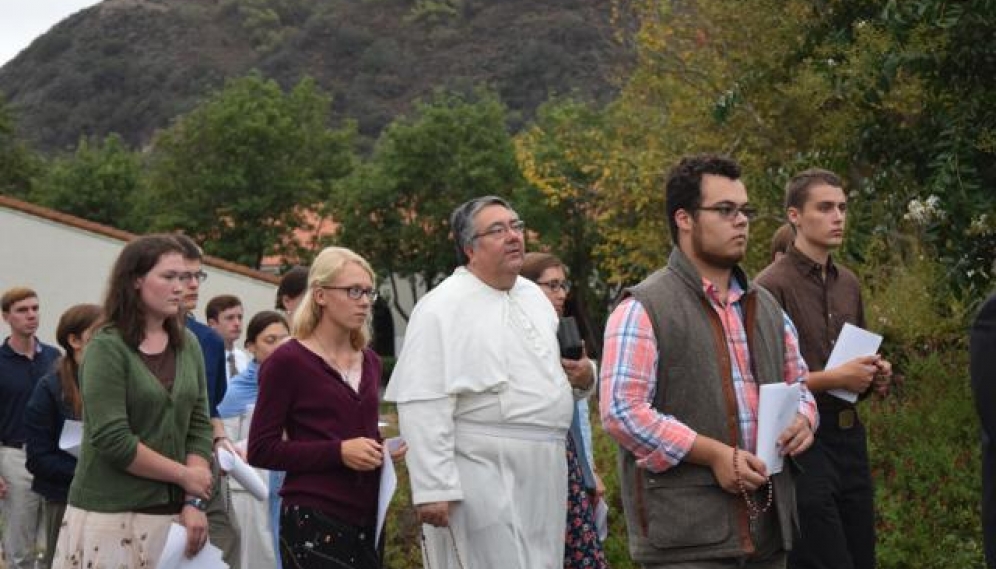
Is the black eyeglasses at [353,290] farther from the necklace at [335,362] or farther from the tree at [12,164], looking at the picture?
the tree at [12,164]

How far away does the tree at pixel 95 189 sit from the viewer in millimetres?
67688

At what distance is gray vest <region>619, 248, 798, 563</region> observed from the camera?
530 cm

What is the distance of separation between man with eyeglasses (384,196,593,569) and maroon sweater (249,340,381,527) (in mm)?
240

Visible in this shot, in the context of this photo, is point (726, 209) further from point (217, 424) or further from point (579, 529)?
point (217, 424)

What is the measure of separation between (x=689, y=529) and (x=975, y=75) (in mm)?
5705

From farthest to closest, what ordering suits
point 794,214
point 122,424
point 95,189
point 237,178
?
point 95,189 < point 237,178 < point 794,214 < point 122,424

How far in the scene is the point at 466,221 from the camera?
690cm

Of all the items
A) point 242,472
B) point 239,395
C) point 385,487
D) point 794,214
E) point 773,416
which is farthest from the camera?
point 239,395

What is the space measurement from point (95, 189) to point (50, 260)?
3626 cm

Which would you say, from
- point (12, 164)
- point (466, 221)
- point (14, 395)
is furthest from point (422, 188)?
point (466, 221)

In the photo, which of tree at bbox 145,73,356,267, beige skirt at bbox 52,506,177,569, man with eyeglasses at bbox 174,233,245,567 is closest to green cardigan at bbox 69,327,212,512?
beige skirt at bbox 52,506,177,569

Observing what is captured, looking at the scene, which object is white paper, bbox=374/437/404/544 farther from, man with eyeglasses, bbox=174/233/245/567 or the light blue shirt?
the light blue shirt

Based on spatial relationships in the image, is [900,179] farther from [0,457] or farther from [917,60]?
[0,457]

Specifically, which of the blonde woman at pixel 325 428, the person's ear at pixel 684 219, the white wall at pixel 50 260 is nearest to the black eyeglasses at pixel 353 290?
the blonde woman at pixel 325 428
